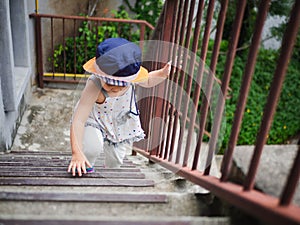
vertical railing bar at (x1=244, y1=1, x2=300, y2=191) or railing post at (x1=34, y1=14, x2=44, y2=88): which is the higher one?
vertical railing bar at (x1=244, y1=1, x2=300, y2=191)

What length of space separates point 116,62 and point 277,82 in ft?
3.41

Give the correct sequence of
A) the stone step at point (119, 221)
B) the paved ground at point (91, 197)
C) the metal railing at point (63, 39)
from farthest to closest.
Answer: the metal railing at point (63, 39), the paved ground at point (91, 197), the stone step at point (119, 221)

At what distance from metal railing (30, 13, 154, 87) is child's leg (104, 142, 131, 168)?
10.2 ft

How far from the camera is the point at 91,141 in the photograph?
2.37m

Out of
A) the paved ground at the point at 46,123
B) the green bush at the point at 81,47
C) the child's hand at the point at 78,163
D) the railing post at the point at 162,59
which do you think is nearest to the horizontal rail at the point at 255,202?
the child's hand at the point at 78,163

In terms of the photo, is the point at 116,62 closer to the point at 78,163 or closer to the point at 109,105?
the point at 109,105

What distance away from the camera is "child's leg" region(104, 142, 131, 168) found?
269 centimetres

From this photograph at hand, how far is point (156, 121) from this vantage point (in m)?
2.77

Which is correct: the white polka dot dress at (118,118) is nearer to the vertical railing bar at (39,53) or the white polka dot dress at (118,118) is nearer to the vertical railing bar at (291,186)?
the vertical railing bar at (291,186)

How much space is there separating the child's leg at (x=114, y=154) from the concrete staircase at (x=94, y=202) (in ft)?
2.12

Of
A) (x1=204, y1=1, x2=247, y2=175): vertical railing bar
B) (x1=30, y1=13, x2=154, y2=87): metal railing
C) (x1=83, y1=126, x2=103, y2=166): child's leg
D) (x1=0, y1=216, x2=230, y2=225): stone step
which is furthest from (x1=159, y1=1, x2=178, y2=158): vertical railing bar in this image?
(x1=30, y1=13, x2=154, y2=87): metal railing

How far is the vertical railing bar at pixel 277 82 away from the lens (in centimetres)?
107

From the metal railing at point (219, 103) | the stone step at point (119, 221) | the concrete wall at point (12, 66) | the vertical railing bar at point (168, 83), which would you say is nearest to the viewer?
the metal railing at point (219, 103)

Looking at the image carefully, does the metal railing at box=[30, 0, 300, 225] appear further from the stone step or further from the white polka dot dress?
the white polka dot dress
